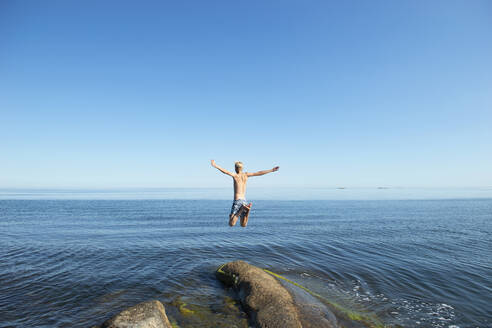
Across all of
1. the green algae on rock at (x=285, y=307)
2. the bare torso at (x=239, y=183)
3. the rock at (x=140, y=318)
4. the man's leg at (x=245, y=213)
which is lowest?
the green algae on rock at (x=285, y=307)

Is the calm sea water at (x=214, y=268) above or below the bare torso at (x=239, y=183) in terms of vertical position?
below

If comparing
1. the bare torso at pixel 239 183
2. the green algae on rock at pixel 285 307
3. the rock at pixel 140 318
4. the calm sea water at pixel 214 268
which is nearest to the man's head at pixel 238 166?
the bare torso at pixel 239 183

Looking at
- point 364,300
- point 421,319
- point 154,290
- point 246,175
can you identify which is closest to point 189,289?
point 154,290

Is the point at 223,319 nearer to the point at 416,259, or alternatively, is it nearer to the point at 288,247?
the point at 288,247

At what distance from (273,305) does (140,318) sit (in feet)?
13.3

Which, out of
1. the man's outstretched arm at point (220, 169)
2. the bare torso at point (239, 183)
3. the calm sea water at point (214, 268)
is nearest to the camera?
the calm sea water at point (214, 268)

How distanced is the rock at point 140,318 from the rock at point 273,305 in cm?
284

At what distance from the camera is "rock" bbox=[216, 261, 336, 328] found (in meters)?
6.79

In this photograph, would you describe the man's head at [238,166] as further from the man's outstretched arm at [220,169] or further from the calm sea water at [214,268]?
the calm sea water at [214,268]

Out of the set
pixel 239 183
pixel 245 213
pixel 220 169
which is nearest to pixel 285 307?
pixel 245 213

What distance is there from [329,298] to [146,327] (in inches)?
282

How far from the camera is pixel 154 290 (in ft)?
32.0

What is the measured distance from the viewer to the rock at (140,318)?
602 cm

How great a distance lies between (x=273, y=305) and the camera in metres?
7.43
